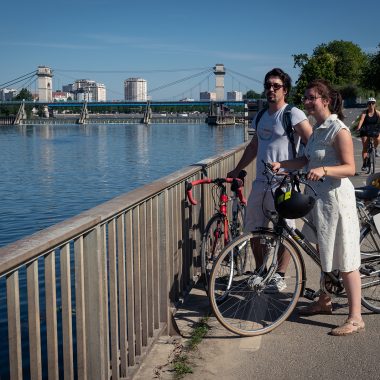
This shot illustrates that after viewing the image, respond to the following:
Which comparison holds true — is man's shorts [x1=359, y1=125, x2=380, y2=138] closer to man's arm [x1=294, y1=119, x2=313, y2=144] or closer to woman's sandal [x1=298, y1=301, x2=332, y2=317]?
man's arm [x1=294, y1=119, x2=313, y2=144]

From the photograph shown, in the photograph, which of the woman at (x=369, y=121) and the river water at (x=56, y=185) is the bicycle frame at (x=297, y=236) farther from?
the river water at (x=56, y=185)

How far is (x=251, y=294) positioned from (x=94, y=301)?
7.15ft

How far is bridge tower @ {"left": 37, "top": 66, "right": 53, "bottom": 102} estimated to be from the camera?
16725 cm

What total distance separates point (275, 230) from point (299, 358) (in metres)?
0.83

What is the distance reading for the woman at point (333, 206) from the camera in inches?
165

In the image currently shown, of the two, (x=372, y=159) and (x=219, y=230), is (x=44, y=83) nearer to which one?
(x=372, y=159)

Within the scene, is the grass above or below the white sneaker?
below

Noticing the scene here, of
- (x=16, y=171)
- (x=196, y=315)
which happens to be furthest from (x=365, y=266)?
(x=16, y=171)

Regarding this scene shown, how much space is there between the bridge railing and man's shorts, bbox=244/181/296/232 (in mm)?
450

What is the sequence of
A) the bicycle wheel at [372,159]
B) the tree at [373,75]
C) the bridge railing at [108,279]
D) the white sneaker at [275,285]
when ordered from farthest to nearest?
1. the tree at [373,75]
2. the bicycle wheel at [372,159]
3. the white sneaker at [275,285]
4. the bridge railing at [108,279]

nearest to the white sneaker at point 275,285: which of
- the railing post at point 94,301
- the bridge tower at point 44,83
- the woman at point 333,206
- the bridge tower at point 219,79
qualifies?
the woman at point 333,206

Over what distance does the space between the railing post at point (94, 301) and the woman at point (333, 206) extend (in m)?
1.74

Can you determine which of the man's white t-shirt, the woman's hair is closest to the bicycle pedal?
the man's white t-shirt

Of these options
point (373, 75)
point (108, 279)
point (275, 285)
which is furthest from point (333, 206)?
point (373, 75)
